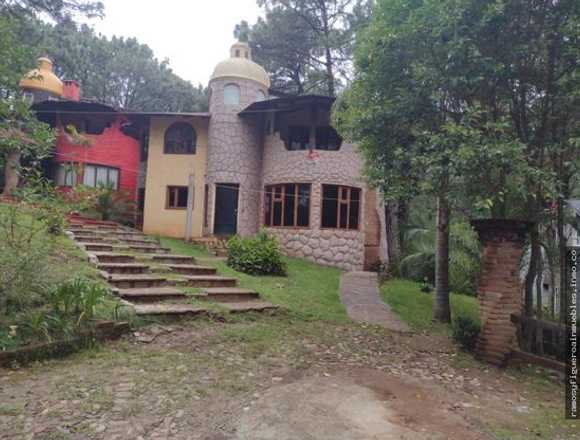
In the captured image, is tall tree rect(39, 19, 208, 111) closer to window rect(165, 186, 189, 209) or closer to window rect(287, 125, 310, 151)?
window rect(165, 186, 189, 209)

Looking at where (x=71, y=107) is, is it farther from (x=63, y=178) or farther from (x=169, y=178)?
(x=169, y=178)

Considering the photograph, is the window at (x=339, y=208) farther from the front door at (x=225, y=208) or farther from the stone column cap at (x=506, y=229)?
the stone column cap at (x=506, y=229)

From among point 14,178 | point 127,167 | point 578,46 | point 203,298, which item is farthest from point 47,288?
point 127,167

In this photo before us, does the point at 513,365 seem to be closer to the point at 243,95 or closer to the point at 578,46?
the point at 578,46

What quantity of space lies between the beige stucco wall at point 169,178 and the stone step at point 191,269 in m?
6.80

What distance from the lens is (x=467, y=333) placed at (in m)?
6.62

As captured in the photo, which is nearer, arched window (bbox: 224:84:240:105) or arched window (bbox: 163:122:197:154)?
arched window (bbox: 224:84:240:105)

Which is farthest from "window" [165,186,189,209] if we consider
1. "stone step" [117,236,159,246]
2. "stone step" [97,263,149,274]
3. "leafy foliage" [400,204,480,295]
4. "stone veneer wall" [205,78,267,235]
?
"leafy foliage" [400,204,480,295]

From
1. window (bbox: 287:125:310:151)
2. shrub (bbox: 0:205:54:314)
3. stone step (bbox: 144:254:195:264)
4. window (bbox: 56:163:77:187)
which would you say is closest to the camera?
shrub (bbox: 0:205:54:314)

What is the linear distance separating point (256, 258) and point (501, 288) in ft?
21.9

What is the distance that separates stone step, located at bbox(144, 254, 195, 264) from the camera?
34.9 feet

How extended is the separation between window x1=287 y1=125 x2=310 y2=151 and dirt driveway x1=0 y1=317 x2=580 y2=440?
10.8 meters

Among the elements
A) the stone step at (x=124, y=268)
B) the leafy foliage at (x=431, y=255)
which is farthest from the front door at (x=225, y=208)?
the stone step at (x=124, y=268)

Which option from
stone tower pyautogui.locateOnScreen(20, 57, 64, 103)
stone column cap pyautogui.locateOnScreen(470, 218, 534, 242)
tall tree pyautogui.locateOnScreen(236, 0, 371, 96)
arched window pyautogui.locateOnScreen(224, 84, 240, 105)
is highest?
tall tree pyautogui.locateOnScreen(236, 0, 371, 96)
